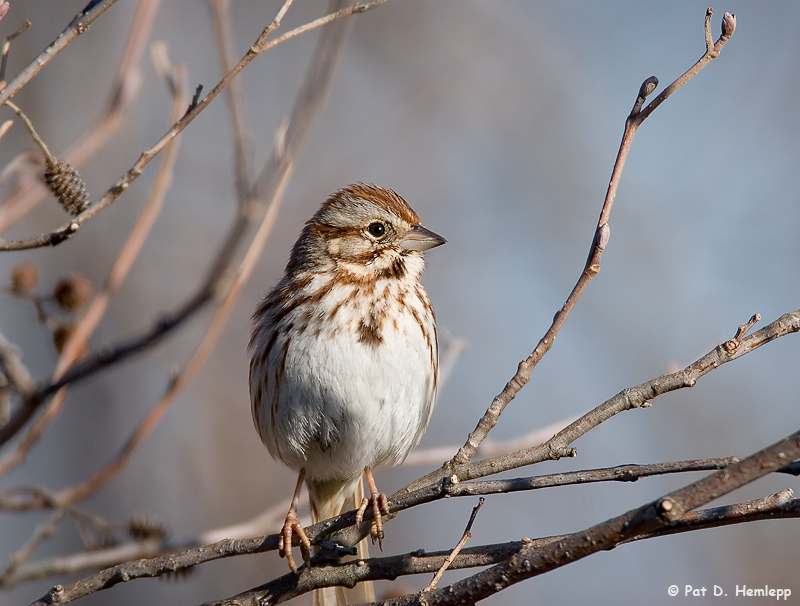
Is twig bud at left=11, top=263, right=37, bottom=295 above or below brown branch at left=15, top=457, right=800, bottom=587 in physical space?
above

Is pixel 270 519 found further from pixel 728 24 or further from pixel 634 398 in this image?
pixel 728 24

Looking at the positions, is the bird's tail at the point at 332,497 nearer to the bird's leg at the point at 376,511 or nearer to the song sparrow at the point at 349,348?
the song sparrow at the point at 349,348

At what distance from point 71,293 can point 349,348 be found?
1226 millimetres

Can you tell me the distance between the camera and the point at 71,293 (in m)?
3.85

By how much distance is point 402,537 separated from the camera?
860 cm

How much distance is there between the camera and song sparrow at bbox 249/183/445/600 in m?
3.88

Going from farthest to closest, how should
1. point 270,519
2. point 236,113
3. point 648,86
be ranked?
point 270,519 < point 236,113 < point 648,86

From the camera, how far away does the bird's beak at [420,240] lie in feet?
14.0

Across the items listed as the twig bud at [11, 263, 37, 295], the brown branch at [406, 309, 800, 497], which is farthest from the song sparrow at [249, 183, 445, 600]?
the brown branch at [406, 309, 800, 497]

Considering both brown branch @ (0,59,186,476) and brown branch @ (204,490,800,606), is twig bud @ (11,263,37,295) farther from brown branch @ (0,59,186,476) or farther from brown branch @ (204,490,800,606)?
brown branch @ (204,490,800,606)

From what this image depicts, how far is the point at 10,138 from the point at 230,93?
5169 mm

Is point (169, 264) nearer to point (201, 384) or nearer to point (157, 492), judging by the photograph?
point (201, 384)

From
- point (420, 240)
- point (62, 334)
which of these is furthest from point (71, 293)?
point (420, 240)

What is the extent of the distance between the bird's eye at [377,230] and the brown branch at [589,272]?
70.8 inches
